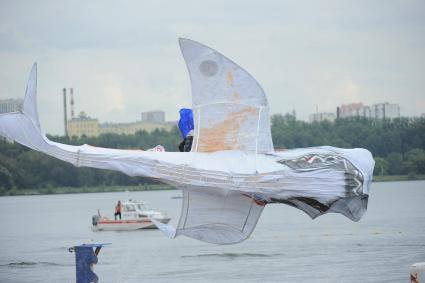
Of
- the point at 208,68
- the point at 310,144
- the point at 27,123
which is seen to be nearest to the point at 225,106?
the point at 208,68

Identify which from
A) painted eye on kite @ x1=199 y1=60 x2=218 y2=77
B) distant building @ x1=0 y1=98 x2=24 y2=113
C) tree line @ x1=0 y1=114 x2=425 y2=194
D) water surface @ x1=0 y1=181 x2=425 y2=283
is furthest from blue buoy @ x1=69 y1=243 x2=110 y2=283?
tree line @ x1=0 y1=114 x2=425 y2=194

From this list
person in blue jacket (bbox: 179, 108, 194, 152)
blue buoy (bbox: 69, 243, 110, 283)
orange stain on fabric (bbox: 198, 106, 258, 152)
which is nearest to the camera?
orange stain on fabric (bbox: 198, 106, 258, 152)

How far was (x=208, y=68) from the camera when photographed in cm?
2388

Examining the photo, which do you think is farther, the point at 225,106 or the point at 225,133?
the point at 225,133

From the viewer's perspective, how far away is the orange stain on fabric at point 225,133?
24.2m

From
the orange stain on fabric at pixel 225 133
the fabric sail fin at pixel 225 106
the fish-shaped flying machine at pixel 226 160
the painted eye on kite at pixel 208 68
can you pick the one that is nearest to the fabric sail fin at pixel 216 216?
the fish-shaped flying machine at pixel 226 160

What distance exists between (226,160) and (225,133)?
66cm

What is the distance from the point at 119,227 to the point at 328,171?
167 feet

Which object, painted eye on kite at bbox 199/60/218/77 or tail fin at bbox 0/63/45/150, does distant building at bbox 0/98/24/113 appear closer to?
tail fin at bbox 0/63/45/150

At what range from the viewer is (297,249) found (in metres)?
55.7

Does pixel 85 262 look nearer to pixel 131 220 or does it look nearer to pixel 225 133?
pixel 225 133

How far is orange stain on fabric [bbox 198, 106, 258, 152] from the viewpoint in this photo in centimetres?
2422

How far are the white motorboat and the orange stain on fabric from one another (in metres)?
Answer: 47.7

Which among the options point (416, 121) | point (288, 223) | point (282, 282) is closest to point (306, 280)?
point (282, 282)
